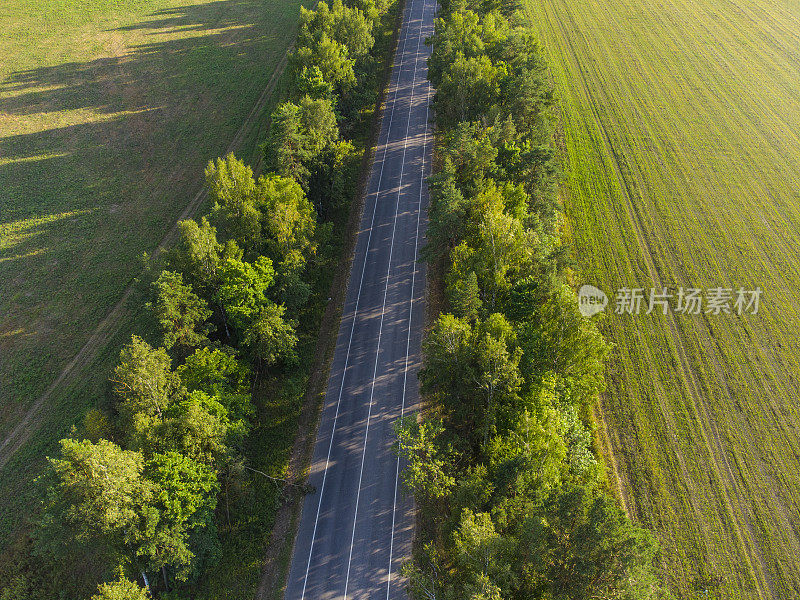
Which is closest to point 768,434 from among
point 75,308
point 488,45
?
point 488,45

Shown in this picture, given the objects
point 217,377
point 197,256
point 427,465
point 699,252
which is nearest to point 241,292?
point 197,256

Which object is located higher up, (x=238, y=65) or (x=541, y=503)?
(x=238, y=65)

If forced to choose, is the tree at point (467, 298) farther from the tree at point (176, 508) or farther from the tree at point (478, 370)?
the tree at point (176, 508)

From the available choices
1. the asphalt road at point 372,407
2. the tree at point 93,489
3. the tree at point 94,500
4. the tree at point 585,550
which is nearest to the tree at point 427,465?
the asphalt road at point 372,407

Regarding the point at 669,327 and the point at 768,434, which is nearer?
the point at 768,434

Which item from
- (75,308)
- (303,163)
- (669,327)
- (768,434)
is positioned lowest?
(768,434)

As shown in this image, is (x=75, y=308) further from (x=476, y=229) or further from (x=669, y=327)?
(x=669, y=327)

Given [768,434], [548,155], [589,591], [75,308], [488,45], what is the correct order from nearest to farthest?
1. [589,591]
2. [768,434]
3. [548,155]
4. [75,308]
5. [488,45]
